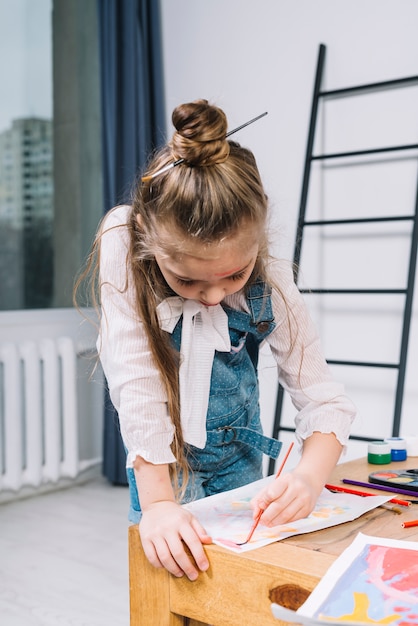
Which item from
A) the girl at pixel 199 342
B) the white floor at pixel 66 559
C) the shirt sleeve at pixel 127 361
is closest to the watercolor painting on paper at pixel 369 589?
the girl at pixel 199 342

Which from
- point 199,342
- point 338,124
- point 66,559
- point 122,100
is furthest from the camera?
point 122,100

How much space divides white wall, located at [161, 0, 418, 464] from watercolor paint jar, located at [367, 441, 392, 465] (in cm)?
157

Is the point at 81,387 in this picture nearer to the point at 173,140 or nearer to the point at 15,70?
the point at 15,70

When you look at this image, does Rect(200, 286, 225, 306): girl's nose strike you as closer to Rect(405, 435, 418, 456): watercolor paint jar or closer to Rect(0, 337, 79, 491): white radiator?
Rect(405, 435, 418, 456): watercolor paint jar

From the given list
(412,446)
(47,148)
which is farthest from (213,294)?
(47,148)

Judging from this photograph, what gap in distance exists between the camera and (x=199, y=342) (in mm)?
1150

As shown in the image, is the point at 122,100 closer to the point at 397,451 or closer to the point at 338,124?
the point at 338,124

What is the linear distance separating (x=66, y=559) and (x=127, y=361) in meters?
1.71

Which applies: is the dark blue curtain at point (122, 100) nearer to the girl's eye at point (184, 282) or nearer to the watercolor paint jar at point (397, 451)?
the watercolor paint jar at point (397, 451)

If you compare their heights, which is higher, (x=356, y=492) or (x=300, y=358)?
(x=300, y=358)

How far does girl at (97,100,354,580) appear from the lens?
923 mm

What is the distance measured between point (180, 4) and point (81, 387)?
1.91m

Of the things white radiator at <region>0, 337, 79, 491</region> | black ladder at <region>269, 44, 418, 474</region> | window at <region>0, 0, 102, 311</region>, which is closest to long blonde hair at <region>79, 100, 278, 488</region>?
black ladder at <region>269, 44, 418, 474</region>

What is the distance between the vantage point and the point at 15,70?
3.48m
